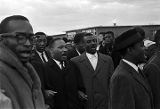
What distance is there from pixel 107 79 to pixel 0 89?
4.32 meters

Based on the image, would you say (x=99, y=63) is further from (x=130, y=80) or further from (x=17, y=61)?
(x=17, y=61)

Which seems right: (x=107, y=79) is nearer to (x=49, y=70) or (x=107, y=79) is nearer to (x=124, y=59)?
(x=49, y=70)

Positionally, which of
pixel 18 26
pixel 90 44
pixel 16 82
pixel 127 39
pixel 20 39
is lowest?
pixel 90 44

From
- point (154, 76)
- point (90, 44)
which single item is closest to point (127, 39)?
point (154, 76)

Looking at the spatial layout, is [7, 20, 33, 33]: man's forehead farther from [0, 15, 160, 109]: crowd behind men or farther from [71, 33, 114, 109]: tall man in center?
[71, 33, 114, 109]: tall man in center

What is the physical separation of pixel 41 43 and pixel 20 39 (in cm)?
518

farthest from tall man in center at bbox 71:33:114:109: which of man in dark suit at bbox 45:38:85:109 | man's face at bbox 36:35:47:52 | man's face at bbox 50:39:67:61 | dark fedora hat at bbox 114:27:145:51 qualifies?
dark fedora hat at bbox 114:27:145:51

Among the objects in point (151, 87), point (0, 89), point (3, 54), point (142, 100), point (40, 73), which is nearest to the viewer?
point (0, 89)

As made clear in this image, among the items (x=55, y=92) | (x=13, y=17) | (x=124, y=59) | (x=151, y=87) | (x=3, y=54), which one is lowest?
(x=55, y=92)

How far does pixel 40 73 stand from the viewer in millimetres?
6133

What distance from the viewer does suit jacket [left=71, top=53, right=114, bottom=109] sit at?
6516 mm

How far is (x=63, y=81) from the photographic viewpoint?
6473 millimetres

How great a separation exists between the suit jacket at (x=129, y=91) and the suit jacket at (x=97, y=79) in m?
2.38

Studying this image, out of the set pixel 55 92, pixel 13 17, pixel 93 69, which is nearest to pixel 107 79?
pixel 93 69
